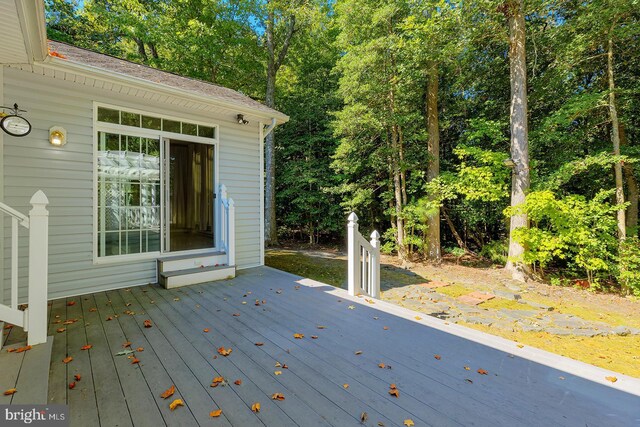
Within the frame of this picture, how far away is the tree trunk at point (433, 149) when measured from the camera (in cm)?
795

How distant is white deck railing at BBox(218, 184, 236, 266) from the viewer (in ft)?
15.9

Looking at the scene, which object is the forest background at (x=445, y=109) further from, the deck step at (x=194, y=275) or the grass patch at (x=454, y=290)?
the deck step at (x=194, y=275)

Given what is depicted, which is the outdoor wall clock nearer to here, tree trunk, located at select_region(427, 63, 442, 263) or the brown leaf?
the brown leaf

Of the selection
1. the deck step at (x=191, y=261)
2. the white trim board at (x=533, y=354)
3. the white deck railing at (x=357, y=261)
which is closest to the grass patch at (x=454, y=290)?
the white deck railing at (x=357, y=261)

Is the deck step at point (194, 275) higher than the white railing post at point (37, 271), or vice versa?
the white railing post at point (37, 271)

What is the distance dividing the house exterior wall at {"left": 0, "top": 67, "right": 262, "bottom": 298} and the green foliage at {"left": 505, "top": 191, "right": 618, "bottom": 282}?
7.38m

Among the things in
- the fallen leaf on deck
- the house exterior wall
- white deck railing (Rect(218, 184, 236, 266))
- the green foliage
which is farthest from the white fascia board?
the green foliage

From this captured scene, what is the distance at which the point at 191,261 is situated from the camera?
4543mm

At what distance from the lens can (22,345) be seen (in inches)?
91.5

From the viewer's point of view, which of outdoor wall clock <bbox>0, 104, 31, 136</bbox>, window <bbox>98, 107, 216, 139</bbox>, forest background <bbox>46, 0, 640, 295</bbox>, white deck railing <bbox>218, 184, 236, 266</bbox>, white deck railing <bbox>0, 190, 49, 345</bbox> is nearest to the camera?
white deck railing <bbox>0, 190, 49, 345</bbox>

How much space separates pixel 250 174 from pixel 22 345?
154 inches

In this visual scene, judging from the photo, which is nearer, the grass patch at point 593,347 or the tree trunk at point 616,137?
the grass patch at point 593,347

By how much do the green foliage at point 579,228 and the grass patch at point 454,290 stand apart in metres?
1.70

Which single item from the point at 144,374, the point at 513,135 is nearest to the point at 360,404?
the point at 144,374
